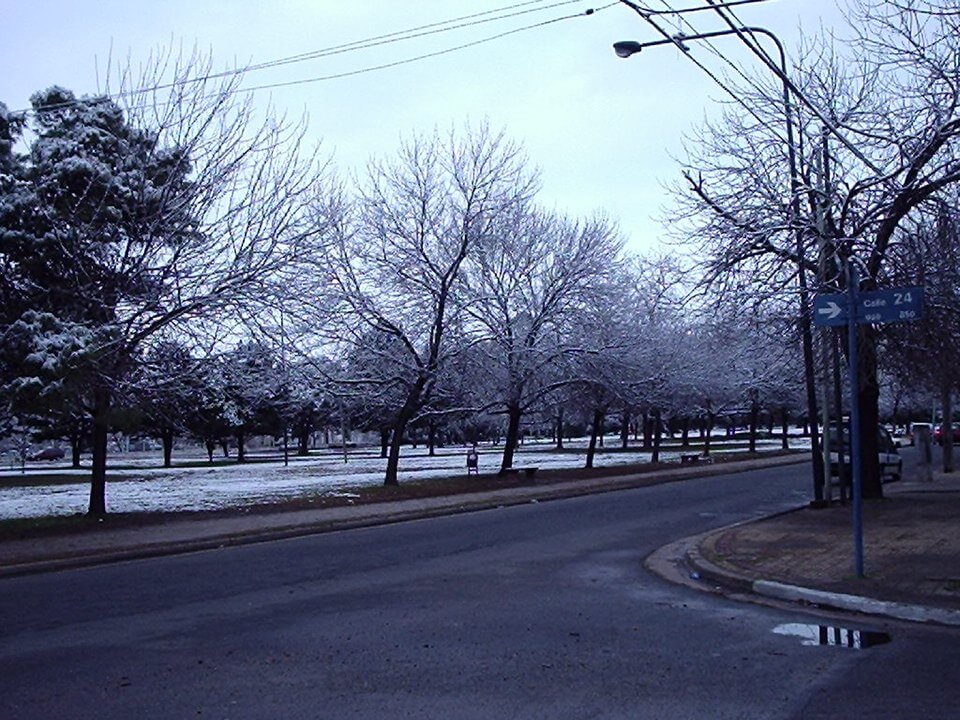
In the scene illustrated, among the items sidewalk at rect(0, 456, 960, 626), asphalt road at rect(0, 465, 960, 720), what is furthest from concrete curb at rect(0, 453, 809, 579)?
asphalt road at rect(0, 465, 960, 720)

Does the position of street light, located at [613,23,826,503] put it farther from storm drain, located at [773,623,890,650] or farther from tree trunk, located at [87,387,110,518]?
tree trunk, located at [87,387,110,518]

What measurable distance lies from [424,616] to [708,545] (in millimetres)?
6105

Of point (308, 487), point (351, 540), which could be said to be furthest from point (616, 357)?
point (351, 540)

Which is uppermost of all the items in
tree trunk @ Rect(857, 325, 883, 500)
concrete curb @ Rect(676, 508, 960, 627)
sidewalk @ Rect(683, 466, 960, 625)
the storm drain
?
tree trunk @ Rect(857, 325, 883, 500)

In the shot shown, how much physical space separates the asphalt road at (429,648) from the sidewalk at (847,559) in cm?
55

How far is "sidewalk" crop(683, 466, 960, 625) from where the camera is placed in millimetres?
10168

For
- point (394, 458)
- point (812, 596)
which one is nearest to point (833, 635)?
point (812, 596)

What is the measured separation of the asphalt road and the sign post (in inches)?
68.3

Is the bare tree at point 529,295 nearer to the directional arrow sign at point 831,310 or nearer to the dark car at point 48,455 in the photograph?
the directional arrow sign at point 831,310

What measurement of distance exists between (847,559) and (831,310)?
11.5 feet

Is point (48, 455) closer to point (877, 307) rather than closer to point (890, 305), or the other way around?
point (877, 307)

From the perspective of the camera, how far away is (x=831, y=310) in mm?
11266

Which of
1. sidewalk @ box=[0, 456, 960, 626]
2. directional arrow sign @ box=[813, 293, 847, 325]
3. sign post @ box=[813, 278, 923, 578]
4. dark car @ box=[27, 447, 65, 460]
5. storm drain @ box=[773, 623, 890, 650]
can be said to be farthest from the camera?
dark car @ box=[27, 447, 65, 460]

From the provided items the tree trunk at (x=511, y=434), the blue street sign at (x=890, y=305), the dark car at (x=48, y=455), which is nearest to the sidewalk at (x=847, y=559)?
the blue street sign at (x=890, y=305)
